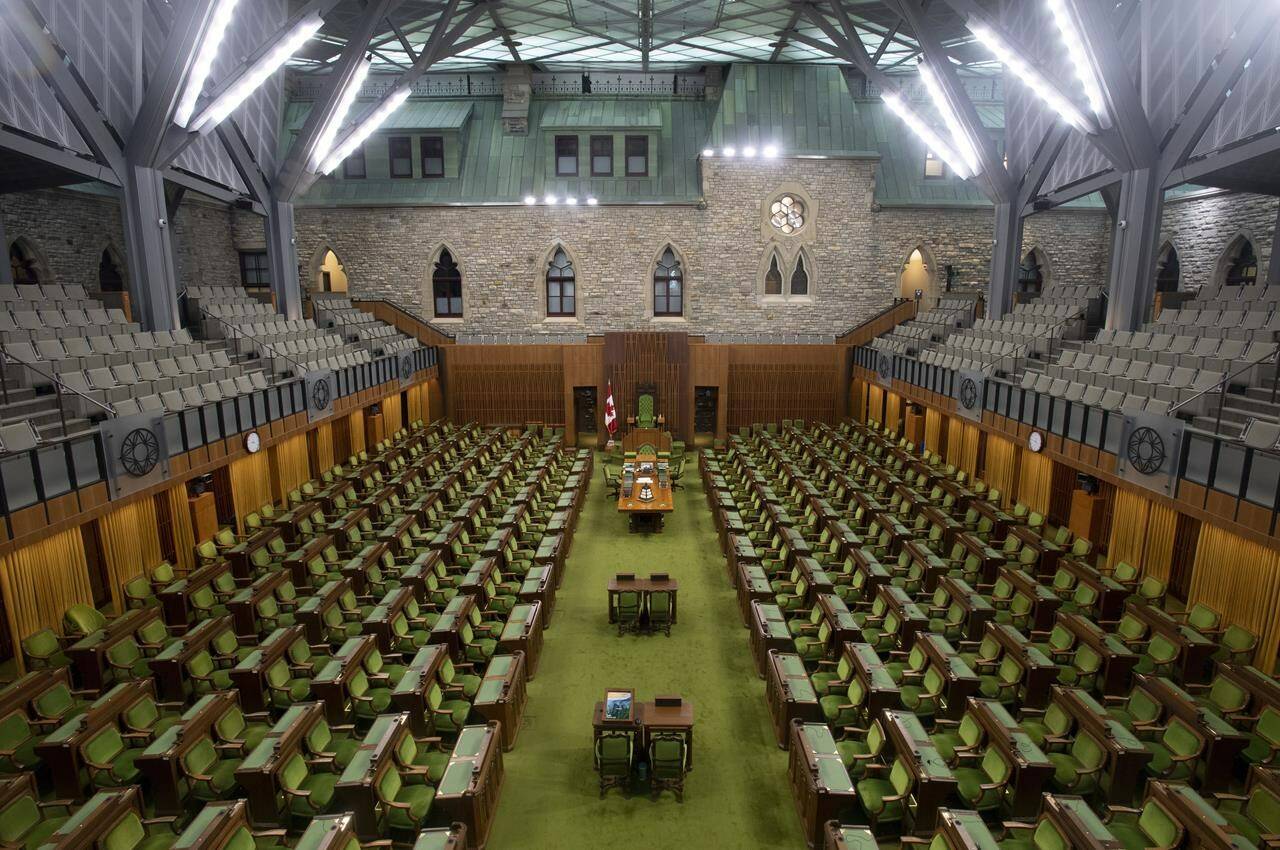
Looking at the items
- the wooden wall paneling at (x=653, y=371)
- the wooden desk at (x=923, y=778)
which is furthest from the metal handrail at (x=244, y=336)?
the wooden desk at (x=923, y=778)

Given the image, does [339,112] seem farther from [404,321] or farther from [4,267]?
[4,267]

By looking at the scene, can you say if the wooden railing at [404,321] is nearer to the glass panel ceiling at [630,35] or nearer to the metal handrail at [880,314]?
the glass panel ceiling at [630,35]

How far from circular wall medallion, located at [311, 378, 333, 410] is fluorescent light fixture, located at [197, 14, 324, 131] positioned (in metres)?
6.05

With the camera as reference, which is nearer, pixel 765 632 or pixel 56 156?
pixel 765 632

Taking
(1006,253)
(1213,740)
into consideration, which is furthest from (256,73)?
(1006,253)

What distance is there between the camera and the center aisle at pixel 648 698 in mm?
7129

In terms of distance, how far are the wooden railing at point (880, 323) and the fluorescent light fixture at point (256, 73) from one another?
1876 cm

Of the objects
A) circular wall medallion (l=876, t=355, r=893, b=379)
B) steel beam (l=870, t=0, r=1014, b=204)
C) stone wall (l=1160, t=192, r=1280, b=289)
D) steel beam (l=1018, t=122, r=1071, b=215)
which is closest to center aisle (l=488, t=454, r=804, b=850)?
circular wall medallion (l=876, t=355, r=893, b=379)

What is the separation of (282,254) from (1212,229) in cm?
3007

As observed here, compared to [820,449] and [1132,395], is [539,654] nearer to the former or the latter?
[1132,395]

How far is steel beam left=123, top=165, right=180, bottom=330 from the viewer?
570 inches

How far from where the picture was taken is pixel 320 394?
1680 cm

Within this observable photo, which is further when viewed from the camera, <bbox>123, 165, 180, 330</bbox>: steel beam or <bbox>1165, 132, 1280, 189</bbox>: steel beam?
<bbox>123, 165, 180, 330</bbox>: steel beam

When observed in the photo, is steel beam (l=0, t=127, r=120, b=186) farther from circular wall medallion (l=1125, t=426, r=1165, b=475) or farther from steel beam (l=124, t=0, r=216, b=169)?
circular wall medallion (l=1125, t=426, r=1165, b=475)
